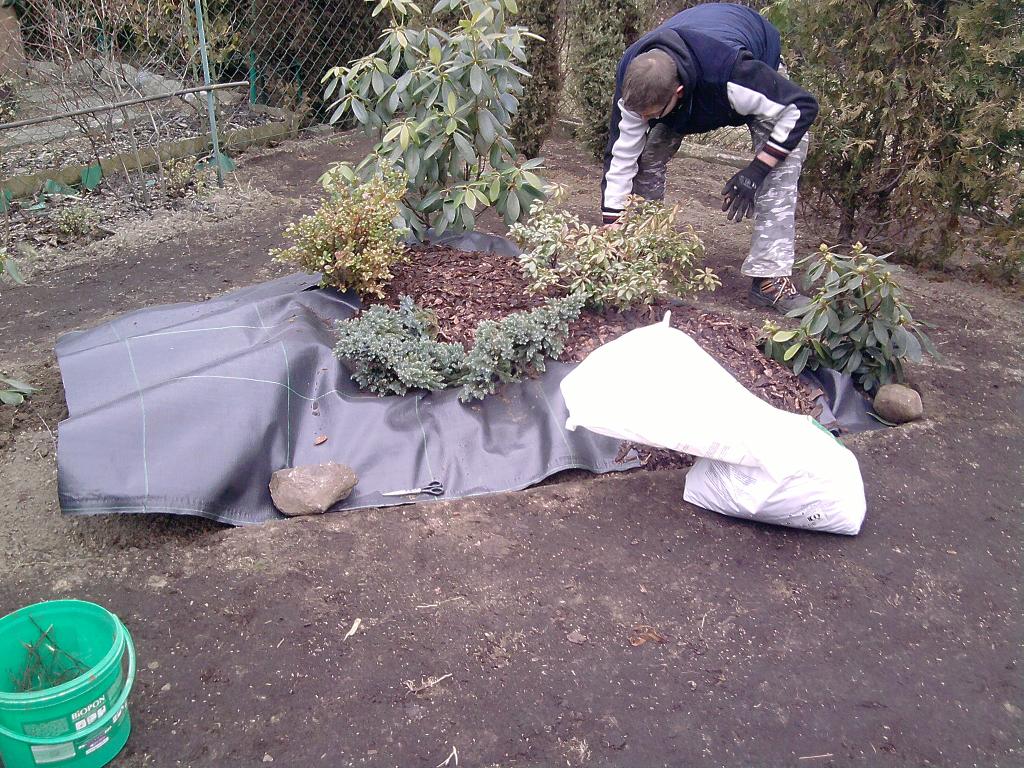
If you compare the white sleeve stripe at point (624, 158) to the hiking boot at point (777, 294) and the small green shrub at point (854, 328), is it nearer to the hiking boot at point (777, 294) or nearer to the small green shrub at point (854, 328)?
the hiking boot at point (777, 294)

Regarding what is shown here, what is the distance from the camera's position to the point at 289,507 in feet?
8.83

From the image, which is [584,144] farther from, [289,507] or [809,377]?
[289,507]

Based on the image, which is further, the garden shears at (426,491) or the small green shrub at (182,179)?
the small green shrub at (182,179)

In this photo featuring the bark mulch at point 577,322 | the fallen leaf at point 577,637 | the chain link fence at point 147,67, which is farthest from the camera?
the chain link fence at point 147,67

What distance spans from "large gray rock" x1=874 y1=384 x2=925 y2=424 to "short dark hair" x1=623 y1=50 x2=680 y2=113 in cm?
165

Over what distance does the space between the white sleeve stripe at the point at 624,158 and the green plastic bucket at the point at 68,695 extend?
2.95 metres

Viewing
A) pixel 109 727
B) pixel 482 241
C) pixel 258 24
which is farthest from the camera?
pixel 258 24

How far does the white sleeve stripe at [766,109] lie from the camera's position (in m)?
3.63

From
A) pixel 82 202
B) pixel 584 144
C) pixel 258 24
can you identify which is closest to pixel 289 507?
pixel 82 202

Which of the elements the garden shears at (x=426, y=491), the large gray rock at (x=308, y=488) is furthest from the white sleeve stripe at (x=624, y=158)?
the large gray rock at (x=308, y=488)

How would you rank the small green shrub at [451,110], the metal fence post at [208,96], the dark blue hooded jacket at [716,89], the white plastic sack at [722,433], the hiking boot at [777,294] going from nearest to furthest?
1. the white plastic sack at [722,433]
2. the dark blue hooded jacket at [716,89]
3. the small green shrub at [451,110]
4. the hiking boot at [777,294]
5. the metal fence post at [208,96]

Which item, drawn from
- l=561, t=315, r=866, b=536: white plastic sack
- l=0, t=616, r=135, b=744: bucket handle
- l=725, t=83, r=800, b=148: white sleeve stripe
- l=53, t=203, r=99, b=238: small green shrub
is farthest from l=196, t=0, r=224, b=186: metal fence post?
l=0, t=616, r=135, b=744: bucket handle

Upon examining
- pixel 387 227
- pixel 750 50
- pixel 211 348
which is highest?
pixel 750 50

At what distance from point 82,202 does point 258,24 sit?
2.65 m
